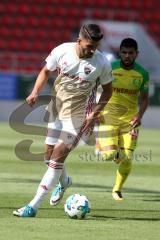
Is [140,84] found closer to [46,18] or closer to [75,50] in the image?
[75,50]

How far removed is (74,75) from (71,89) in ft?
0.65

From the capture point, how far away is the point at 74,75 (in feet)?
26.8

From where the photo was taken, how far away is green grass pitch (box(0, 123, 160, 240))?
6.96 meters

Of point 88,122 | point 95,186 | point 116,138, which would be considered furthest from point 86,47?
point 95,186

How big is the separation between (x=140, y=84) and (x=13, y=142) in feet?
24.4

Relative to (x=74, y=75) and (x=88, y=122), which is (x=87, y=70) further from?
(x=88, y=122)

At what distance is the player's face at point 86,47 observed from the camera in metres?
7.80

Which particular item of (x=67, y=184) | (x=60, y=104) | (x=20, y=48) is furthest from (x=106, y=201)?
(x=20, y=48)

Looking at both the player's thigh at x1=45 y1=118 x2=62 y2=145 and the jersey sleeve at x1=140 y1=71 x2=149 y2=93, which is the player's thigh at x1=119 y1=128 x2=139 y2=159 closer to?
the jersey sleeve at x1=140 y1=71 x2=149 y2=93

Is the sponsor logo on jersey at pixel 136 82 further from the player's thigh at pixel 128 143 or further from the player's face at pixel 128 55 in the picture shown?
the player's thigh at pixel 128 143

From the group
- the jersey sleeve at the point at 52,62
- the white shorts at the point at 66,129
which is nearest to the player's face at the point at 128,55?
the white shorts at the point at 66,129

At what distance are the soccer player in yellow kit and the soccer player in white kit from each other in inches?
67.2

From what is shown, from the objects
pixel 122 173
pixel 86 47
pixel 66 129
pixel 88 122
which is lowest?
pixel 122 173

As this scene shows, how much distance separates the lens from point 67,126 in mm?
8227
